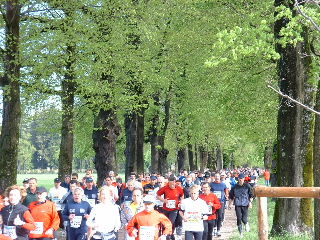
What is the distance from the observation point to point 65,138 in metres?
25.6

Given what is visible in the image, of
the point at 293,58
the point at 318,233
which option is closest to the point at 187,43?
the point at 293,58

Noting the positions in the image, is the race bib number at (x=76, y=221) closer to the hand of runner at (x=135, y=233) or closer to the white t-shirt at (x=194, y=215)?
the white t-shirt at (x=194, y=215)

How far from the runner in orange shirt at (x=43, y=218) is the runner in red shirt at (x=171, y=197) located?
5.05 m

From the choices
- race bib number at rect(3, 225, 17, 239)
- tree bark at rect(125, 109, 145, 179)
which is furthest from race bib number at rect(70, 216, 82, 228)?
tree bark at rect(125, 109, 145, 179)

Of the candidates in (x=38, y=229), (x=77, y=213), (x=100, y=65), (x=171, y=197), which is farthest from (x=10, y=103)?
(x=38, y=229)

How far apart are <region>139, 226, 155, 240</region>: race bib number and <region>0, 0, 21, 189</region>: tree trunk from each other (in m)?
9.70

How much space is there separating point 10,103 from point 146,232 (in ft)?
34.7

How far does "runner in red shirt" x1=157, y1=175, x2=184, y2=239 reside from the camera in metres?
16.4

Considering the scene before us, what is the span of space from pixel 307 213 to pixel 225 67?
1023 cm

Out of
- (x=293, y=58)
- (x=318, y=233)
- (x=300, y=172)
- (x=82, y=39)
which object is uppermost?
(x=82, y=39)

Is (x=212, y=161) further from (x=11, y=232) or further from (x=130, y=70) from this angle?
(x=11, y=232)

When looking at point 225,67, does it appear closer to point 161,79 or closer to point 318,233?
point 161,79

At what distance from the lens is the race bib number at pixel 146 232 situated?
1029 cm

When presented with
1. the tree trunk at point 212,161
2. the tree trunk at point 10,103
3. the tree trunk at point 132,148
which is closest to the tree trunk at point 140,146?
the tree trunk at point 132,148
